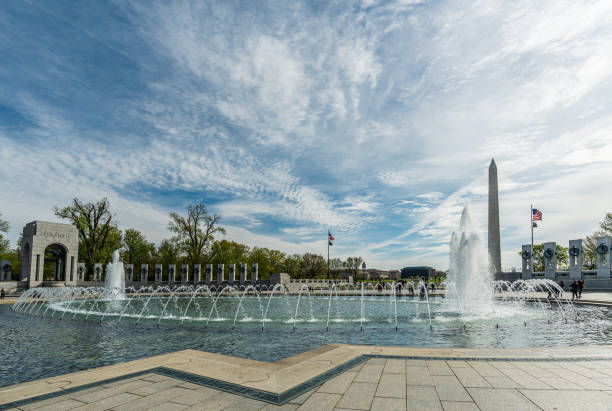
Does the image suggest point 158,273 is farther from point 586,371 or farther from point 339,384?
point 586,371

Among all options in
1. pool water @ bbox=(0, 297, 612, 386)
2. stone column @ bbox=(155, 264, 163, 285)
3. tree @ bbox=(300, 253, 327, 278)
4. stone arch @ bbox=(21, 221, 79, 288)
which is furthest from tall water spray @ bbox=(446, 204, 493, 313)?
tree @ bbox=(300, 253, 327, 278)

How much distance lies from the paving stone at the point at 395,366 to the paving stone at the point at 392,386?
25cm

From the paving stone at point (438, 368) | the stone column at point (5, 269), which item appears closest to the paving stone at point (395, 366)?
the paving stone at point (438, 368)

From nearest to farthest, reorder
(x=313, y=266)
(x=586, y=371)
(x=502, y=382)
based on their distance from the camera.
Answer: (x=502, y=382)
(x=586, y=371)
(x=313, y=266)

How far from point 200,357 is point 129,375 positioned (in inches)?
61.3

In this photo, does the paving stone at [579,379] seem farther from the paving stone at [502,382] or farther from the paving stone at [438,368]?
the paving stone at [438,368]

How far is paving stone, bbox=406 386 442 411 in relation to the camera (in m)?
4.72

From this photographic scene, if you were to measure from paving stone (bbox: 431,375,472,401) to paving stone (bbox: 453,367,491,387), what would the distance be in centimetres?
11

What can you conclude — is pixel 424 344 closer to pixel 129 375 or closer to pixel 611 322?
pixel 129 375

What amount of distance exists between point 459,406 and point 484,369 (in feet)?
6.79

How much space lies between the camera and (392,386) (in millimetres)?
5574

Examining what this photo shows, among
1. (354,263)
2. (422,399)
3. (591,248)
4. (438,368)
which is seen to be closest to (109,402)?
(422,399)

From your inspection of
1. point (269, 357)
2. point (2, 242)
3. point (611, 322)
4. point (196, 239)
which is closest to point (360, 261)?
point (196, 239)

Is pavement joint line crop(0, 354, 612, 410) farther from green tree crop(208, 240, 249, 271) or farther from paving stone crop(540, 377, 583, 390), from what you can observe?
green tree crop(208, 240, 249, 271)
